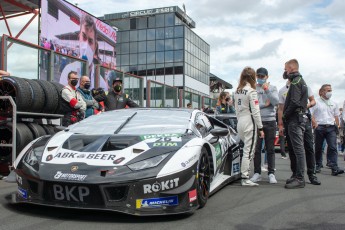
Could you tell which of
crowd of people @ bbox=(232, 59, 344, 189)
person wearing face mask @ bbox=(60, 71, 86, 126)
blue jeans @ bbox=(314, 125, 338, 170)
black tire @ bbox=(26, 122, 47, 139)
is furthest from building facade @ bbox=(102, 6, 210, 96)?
crowd of people @ bbox=(232, 59, 344, 189)

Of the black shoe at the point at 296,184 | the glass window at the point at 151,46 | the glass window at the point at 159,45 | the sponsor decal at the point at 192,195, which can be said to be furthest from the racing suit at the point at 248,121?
the glass window at the point at 151,46

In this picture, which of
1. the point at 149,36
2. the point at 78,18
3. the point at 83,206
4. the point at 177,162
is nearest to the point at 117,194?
the point at 83,206

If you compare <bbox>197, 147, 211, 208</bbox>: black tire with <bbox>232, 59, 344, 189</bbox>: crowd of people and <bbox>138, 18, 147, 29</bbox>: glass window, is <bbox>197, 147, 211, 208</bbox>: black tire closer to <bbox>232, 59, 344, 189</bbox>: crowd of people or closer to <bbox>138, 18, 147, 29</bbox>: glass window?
<bbox>232, 59, 344, 189</bbox>: crowd of people

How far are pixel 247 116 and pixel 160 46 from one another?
Result: 46025 mm

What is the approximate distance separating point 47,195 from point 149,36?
4917 centimetres

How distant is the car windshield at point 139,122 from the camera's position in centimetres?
471

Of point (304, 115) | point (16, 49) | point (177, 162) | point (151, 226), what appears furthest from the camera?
point (16, 49)

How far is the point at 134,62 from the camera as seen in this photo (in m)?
53.0

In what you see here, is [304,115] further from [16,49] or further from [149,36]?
[149,36]

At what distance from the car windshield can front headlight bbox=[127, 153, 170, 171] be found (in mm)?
683

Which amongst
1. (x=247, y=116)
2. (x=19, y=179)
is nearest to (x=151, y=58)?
(x=247, y=116)

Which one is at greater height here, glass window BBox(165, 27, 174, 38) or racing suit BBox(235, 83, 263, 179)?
glass window BBox(165, 27, 174, 38)

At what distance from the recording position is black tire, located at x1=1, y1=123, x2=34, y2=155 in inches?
254

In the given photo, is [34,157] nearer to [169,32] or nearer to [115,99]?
[115,99]
